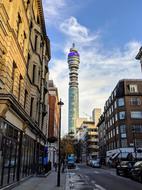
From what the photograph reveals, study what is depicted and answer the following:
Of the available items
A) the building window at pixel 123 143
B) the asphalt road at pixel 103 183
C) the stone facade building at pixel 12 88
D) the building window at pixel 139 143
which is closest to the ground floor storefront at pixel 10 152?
the stone facade building at pixel 12 88

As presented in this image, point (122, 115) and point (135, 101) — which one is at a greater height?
point (135, 101)

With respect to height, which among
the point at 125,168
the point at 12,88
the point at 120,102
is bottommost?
the point at 125,168

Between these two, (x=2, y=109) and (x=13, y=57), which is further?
(x=13, y=57)

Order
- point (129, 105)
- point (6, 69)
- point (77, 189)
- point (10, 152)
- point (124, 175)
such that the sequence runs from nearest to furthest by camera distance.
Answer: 1. point (6, 69)
2. point (10, 152)
3. point (77, 189)
4. point (124, 175)
5. point (129, 105)

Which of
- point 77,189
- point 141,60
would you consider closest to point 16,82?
point 77,189

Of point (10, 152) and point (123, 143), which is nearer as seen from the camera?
point (10, 152)

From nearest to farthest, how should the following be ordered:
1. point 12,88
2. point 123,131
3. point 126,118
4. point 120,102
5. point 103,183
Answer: point 12,88
point 103,183
point 123,131
point 126,118
point 120,102

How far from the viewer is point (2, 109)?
13.3 m

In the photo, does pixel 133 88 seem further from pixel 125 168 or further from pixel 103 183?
pixel 103 183

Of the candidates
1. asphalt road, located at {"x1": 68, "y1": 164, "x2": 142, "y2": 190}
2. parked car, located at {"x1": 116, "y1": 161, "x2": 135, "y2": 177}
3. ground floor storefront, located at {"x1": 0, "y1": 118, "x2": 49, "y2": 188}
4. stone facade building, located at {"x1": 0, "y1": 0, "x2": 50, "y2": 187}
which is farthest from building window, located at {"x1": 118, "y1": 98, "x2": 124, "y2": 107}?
Answer: ground floor storefront, located at {"x1": 0, "y1": 118, "x2": 49, "y2": 188}

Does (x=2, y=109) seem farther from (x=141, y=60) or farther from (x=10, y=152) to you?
(x=141, y=60)

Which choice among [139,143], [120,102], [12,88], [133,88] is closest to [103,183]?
[12,88]

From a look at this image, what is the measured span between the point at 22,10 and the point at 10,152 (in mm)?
10042

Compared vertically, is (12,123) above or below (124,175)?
above
